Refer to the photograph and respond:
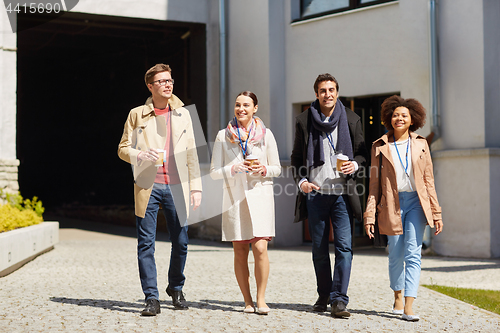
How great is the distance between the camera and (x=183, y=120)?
527 cm

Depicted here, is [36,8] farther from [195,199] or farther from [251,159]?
[251,159]

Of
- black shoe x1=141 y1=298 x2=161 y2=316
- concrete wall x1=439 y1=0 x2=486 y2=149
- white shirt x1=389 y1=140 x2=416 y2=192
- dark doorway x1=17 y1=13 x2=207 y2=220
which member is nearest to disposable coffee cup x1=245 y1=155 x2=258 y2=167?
white shirt x1=389 y1=140 x2=416 y2=192

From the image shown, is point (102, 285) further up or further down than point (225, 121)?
further down

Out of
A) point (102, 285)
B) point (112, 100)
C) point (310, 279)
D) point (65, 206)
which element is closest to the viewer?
point (102, 285)

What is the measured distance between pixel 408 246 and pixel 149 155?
7.05ft

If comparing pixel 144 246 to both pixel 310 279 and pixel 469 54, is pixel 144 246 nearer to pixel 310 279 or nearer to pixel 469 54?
pixel 310 279

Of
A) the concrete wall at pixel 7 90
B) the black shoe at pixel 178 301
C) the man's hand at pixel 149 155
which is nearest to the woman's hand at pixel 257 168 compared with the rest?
the man's hand at pixel 149 155

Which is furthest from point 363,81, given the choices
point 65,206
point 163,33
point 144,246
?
point 65,206

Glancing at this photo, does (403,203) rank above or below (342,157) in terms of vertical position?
below

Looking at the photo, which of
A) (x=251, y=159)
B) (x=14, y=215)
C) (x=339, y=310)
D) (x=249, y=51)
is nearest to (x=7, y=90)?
(x=14, y=215)

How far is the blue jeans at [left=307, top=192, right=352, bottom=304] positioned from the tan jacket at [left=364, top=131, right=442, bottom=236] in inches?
8.2

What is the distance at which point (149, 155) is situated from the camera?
4840 millimetres

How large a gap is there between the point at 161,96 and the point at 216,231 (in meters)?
7.83

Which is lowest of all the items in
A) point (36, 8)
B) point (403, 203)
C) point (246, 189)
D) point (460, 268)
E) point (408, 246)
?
point (460, 268)
